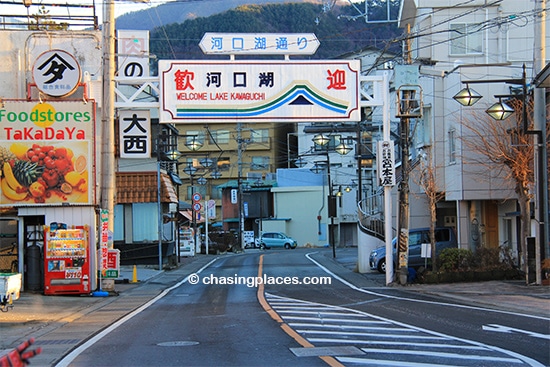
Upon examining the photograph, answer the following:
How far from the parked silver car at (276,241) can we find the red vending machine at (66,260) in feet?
147

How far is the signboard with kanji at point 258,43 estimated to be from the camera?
22062 mm

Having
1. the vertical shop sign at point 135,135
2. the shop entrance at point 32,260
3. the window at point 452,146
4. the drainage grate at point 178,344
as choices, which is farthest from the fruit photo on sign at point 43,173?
the window at point 452,146

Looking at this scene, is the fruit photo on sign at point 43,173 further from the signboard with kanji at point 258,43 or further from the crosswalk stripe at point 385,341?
the crosswalk stripe at point 385,341

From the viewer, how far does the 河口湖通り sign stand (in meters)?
22.8

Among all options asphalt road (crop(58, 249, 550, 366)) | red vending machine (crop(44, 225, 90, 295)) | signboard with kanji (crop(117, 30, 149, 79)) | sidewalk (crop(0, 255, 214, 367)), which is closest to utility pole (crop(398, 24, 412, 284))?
asphalt road (crop(58, 249, 550, 366))

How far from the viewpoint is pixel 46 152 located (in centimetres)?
2300

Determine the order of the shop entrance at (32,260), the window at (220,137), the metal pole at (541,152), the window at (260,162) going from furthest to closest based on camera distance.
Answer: the window at (260,162), the window at (220,137), the shop entrance at (32,260), the metal pole at (541,152)

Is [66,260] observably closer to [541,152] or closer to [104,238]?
[104,238]

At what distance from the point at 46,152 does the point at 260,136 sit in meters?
57.0

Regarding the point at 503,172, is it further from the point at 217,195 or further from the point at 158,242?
the point at 217,195

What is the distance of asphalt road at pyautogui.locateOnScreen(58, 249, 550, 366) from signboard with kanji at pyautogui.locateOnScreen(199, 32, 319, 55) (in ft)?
25.1

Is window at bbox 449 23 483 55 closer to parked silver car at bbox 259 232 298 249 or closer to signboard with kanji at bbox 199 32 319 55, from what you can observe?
signboard with kanji at bbox 199 32 319 55

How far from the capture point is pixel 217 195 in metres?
83.1

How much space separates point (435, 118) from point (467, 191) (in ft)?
15.0
